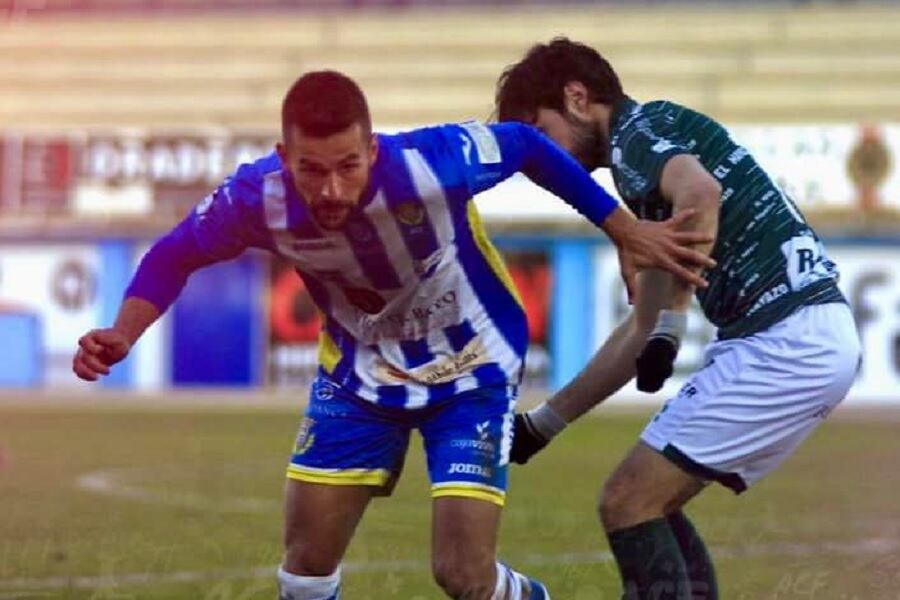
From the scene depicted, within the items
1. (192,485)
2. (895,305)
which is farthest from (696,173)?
(895,305)

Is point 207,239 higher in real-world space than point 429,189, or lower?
lower

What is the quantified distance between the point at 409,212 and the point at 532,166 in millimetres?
399

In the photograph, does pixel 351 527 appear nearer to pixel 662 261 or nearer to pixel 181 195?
pixel 662 261

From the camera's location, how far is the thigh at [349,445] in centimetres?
554

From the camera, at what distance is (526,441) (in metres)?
6.01

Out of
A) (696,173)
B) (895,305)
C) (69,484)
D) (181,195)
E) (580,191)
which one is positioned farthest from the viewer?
(181,195)

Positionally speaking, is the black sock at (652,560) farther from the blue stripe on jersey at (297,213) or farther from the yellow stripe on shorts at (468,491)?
the blue stripe on jersey at (297,213)

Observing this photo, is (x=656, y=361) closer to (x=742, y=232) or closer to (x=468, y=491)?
(x=742, y=232)

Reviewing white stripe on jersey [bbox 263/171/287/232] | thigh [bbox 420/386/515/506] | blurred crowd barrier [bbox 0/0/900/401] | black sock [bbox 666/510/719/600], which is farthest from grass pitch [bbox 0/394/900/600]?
blurred crowd barrier [bbox 0/0/900/401]

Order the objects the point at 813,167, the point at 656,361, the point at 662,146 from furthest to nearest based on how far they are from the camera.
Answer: the point at 813,167 < the point at 662,146 < the point at 656,361

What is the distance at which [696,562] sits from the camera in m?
5.73

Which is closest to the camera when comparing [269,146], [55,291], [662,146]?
[662,146]

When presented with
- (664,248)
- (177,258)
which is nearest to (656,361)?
(664,248)

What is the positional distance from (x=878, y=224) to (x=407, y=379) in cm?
2458
